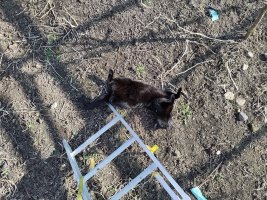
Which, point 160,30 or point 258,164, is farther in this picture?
point 160,30

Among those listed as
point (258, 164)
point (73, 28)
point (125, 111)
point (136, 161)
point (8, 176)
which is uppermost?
point (73, 28)

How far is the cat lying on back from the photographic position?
13.3 ft

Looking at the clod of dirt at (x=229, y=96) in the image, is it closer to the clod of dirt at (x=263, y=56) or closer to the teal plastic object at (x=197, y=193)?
the clod of dirt at (x=263, y=56)

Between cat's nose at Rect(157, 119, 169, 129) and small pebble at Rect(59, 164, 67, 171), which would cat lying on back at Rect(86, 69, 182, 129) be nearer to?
cat's nose at Rect(157, 119, 169, 129)

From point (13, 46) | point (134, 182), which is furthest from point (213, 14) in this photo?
point (13, 46)

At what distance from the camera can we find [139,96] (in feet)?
13.4

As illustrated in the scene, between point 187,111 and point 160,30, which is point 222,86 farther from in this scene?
point 160,30

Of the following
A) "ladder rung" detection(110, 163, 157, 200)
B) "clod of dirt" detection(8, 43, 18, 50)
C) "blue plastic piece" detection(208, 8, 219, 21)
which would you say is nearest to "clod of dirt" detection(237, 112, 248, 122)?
"blue plastic piece" detection(208, 8, 219, 21)

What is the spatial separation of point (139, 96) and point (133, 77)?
0.39m

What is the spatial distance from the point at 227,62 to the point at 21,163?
2.61 m

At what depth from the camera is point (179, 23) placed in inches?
179

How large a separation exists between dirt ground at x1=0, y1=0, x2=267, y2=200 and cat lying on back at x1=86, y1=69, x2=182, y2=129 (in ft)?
0.68

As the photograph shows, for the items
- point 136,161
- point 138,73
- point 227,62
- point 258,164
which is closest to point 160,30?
point 138,73

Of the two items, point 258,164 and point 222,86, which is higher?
point 222,86
